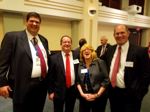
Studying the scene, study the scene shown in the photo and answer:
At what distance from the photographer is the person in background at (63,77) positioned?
2.41m

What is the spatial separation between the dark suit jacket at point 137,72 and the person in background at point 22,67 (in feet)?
3.22

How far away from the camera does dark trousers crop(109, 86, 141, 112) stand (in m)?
2.11

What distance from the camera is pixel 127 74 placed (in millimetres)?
2072

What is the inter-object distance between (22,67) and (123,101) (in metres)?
1.25

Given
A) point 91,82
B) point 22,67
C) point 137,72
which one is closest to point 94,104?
point 91,82

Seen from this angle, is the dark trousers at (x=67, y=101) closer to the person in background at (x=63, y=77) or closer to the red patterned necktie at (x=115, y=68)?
the person in background at (x=63, y=77)

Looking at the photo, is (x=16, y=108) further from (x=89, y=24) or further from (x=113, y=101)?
Answer: (x=89, y=24)

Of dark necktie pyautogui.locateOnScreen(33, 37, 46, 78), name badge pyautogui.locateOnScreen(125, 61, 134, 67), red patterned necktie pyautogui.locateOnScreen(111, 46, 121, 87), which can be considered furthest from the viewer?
red patterned necktie pyautogui.locateOnScreen(111, 46, 121, 87)

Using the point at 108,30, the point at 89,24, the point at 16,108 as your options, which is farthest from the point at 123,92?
the point at 108,30

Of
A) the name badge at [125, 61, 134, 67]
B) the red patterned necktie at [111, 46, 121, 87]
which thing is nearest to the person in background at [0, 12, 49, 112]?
the red patterned necktie at [111, 46, 121, 87]

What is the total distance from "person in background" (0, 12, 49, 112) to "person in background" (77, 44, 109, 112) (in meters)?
0.57

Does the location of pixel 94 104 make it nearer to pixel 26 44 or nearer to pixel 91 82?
pixel 91 82

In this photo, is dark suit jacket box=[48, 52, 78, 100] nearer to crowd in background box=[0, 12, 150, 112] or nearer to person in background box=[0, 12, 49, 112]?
crowd in background box=[0, 12, 150, 112]

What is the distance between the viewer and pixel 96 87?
88.8 inches
